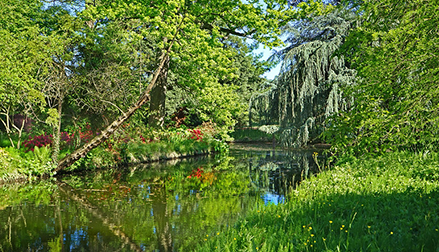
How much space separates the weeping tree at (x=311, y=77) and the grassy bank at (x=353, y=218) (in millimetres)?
6840

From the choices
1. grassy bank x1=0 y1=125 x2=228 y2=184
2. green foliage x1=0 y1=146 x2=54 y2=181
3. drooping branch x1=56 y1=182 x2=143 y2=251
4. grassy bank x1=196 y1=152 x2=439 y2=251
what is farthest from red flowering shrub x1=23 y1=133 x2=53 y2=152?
grassy bank x1=196 y1=152 x2=439 y2=251

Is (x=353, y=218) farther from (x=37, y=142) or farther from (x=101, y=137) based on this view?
(x=37, y=142)

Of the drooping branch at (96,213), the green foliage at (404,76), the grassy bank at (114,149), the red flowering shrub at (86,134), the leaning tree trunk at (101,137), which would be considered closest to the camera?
the drooping branch at (96,213)

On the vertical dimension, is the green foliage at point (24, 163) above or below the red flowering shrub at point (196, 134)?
below

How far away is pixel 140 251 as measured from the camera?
5.25 m

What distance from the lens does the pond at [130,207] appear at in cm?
572

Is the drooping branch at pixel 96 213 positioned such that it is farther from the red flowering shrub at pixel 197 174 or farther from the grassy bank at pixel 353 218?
the red flowering shrub at pixel 197 174

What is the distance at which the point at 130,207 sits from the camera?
25.7 feet

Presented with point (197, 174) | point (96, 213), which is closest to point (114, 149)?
point (197, 174)

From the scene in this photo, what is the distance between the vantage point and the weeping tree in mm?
14906

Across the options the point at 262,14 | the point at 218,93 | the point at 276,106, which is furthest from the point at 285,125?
the point at 262,14

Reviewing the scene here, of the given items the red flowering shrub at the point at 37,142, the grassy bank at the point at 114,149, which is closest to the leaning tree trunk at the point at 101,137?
the grassy bank at the point at 114,149

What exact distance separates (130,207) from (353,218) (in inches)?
203

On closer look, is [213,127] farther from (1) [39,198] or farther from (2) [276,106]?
(1) [39,198]
